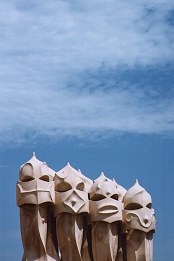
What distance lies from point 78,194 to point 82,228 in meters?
0.90

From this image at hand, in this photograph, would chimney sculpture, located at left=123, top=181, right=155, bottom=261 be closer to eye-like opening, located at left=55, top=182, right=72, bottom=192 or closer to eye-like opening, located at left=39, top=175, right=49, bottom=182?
eye-like opening, located at left=55, top=182, right=72, bottom=192

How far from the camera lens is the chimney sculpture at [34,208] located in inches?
663

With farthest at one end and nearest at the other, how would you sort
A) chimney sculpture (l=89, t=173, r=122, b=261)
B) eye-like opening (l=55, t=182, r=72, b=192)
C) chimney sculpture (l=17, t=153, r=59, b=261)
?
chimney sculpture (l=89, t=173, r=122, b=261)
eye-like opening (l=55, t=182, r=72, b=192)
chimney sculpture (l=17, t=153, r=59, b=261)

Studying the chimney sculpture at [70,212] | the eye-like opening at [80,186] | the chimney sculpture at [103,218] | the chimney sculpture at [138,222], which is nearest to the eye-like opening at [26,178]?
the chimney sculpture at [70,212]

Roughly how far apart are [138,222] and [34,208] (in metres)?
2.97

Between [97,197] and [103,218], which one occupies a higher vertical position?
[97,197]

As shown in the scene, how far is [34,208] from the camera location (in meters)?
16.9

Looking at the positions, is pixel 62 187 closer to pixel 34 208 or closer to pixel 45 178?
pixel 45 178

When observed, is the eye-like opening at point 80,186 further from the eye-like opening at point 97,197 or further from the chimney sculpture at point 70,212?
the eye-like opening at point 97,197

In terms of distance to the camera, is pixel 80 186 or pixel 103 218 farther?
pixel 103 218

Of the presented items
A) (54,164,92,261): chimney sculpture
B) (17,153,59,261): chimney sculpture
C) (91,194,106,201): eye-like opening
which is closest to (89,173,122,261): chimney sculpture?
(91,194,106,201): eye-like opening

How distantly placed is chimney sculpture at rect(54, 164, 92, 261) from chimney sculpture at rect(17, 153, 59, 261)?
0.31 m

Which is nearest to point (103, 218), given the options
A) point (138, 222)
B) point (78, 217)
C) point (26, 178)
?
point (78, 217)

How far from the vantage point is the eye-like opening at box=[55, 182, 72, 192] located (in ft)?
56.6
